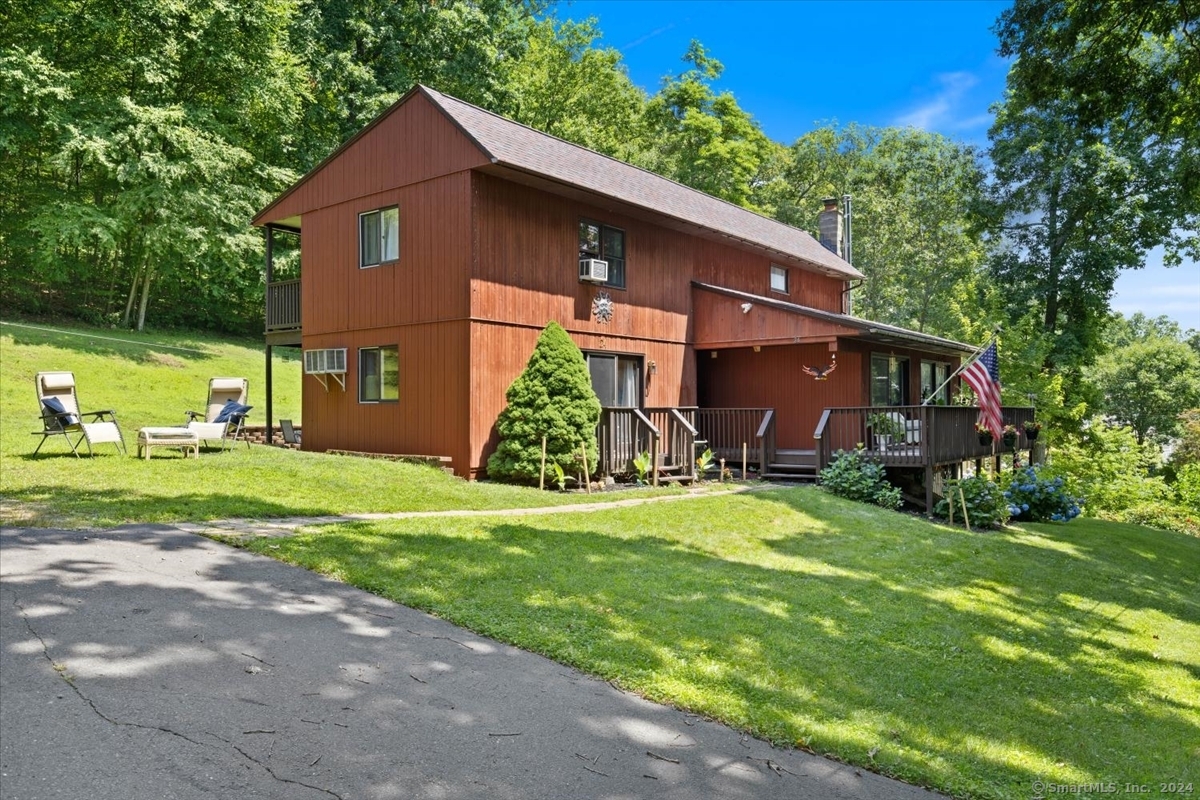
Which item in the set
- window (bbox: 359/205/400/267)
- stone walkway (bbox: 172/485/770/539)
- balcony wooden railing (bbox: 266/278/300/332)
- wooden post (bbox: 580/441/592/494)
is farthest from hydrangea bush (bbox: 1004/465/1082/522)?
balcony wooden railing (bbox: 266/278/300/332)

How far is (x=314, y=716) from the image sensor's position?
3490 millimetres

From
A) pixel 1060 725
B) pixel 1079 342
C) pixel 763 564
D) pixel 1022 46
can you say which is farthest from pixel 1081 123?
pixel 1079 342

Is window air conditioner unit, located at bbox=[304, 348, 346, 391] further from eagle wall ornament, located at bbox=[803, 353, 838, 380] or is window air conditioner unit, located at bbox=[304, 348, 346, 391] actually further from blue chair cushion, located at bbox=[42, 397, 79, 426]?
eagle wall ornament, located at bbox=[803, 353, 838, 380]

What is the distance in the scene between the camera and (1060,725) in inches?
178

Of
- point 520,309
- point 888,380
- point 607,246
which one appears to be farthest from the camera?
point 888,380

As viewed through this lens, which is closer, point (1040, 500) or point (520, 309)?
point (520, 309)

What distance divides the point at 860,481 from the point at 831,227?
659 inches

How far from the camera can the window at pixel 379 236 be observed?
1450 centimetres

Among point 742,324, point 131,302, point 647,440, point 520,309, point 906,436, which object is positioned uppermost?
point 131,302

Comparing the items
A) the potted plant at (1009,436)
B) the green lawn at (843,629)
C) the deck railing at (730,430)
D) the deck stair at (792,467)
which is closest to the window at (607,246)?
the deck railing at (730,430)

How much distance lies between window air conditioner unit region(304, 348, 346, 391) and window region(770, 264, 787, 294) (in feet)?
38.5

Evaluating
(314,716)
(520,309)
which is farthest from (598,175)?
(314,716)

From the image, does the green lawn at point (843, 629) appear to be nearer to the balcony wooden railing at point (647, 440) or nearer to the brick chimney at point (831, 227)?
the balcony wooden railing at point (647, 440)

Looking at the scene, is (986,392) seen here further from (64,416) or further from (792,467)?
(64,416)
